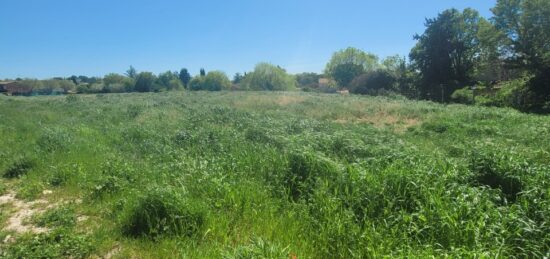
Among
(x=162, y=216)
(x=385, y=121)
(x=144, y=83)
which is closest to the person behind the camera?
(x=162, y=216)

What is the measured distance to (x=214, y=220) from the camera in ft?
14.1

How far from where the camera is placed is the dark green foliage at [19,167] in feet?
24.5

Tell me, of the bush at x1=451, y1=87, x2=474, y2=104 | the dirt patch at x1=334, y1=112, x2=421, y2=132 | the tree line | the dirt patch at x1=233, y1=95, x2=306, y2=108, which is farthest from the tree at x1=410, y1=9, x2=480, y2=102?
the dirt patch at x1=334, y1=112, x2=421, y2=132

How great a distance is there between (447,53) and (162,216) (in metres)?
42.4

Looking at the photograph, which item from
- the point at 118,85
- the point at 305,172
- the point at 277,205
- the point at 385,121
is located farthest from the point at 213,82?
the point at 277,205

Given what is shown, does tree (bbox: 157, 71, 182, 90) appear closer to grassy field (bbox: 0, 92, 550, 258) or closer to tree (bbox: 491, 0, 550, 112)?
tree (bbox: 491, 0, 550, 112)

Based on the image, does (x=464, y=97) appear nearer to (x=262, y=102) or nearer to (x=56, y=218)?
(x=262, y=102)

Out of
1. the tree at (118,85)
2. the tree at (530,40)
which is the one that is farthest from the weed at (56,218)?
the tree at (118,85)

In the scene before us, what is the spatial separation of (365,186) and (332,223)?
1.04 metres

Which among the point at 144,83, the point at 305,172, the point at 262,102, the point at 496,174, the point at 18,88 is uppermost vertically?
the point at 144,83

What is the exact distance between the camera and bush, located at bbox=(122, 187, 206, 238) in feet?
14.0

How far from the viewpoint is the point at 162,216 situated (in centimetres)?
453

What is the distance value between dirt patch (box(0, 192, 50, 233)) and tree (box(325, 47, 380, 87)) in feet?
217

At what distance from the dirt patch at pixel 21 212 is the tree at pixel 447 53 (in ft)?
132
